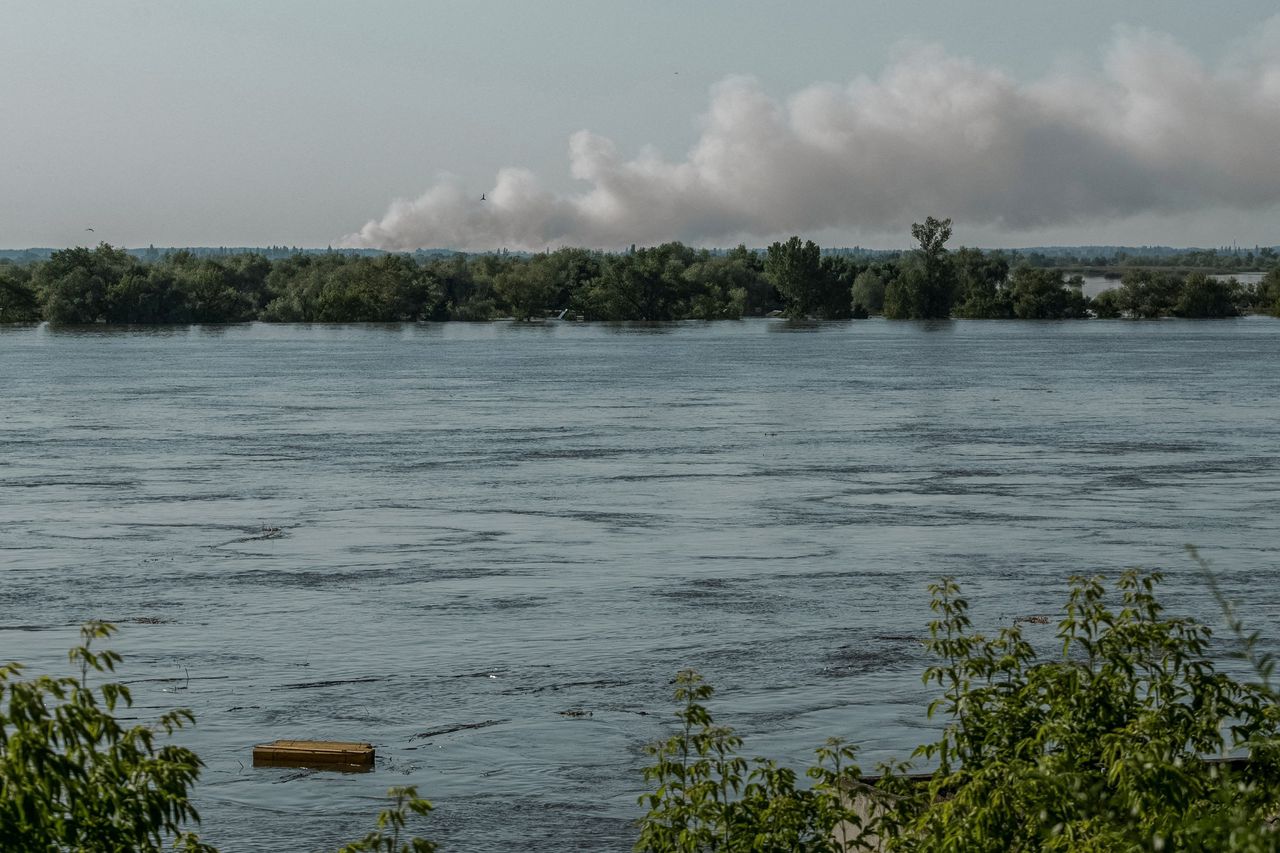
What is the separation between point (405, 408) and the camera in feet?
192

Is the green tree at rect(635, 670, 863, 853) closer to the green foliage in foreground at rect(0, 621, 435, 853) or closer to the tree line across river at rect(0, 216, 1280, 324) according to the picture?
the green foliage in foreground at rect(0, 621, 435, 853)

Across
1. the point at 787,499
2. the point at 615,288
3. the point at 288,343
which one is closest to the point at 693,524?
the point at 787,499

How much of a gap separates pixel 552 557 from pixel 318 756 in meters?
10.7

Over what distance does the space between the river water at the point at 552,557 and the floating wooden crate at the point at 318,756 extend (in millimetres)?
129

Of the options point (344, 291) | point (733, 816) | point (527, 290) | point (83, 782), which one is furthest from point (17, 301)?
point (83, 782)

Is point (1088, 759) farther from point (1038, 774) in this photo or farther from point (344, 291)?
point (344, 291)

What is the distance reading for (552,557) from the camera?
25219 millimetres

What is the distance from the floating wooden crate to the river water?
129 millimetres

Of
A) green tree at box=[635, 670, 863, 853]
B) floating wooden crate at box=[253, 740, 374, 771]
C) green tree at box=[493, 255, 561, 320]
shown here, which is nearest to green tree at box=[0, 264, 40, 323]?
green tree at box=[493, 255, 561, 320]

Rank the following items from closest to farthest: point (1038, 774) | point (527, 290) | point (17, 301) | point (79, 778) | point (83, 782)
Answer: point (79, 778), point (83, 782), point (1038, 774), point (17, 301), point (527, 290)

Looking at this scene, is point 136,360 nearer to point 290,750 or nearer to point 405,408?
point 405,408

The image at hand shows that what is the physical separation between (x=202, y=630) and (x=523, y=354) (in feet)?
287

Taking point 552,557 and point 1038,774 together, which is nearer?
point 1038,774

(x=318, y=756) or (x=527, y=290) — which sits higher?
(x=527, y=290)
